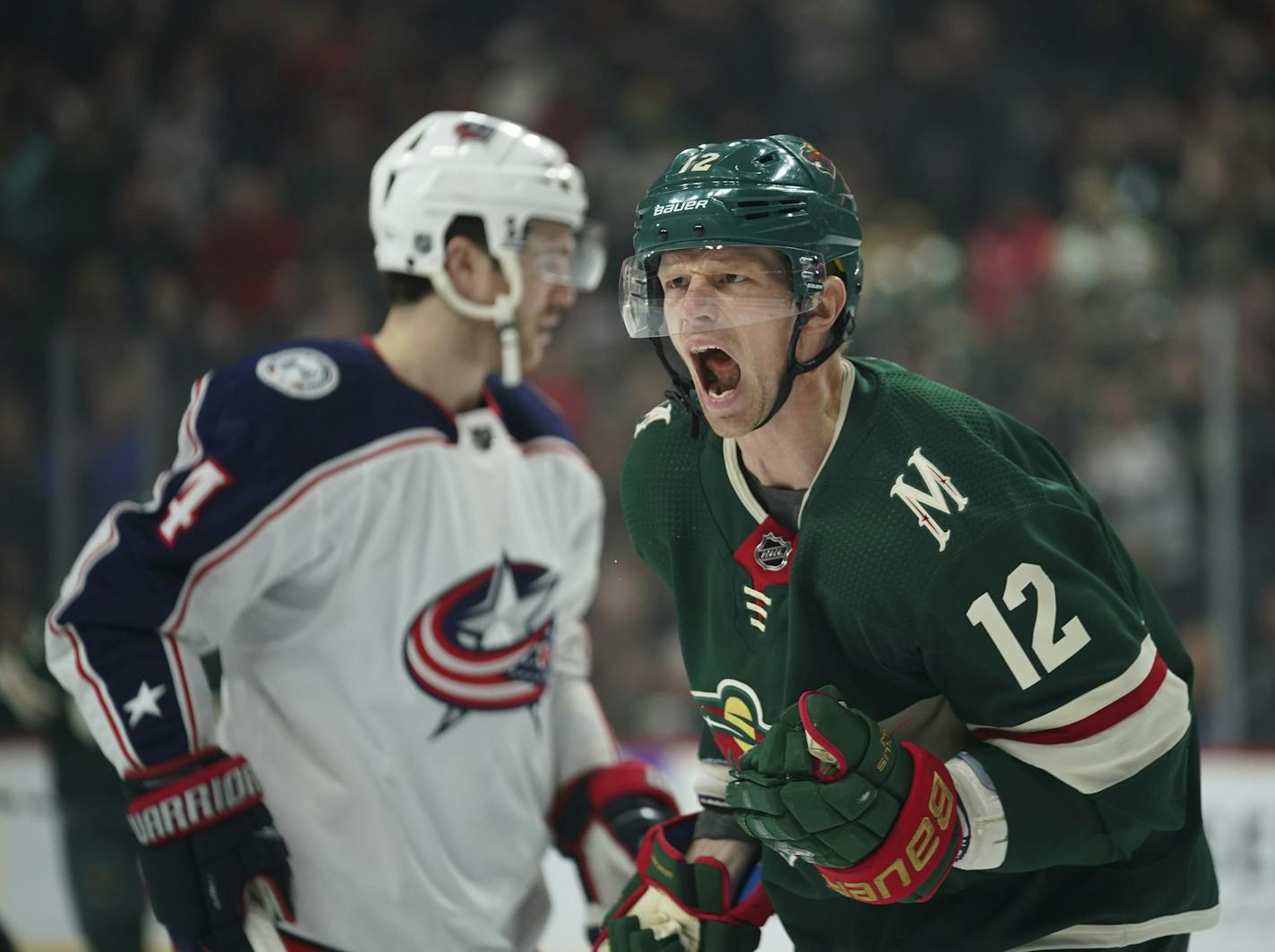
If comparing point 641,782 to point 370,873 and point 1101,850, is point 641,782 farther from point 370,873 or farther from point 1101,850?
point 1101,850

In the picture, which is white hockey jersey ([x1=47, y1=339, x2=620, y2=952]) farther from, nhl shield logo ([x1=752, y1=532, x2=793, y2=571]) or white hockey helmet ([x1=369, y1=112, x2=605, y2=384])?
nhl shield logo ([x1=752, y1=532, x2=793, y2=571])

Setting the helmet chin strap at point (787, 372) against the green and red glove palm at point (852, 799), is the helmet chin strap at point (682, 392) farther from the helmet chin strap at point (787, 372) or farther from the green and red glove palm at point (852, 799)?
the green and red glove palm at point (852, 799)

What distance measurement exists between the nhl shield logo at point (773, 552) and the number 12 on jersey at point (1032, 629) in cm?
25

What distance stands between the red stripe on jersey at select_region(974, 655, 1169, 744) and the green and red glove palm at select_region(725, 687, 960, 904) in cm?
11

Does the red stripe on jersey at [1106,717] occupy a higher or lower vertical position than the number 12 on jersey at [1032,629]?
lower

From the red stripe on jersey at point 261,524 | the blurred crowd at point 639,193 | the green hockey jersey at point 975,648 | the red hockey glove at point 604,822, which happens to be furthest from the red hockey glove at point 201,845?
the blurred crowd at point 639,193

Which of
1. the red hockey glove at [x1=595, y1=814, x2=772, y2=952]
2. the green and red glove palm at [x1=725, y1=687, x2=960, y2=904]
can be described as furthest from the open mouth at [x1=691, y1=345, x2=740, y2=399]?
the red hockey glove at [x1=595, y1=814, x2=772, y2=952]

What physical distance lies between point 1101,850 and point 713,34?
19.1 feet

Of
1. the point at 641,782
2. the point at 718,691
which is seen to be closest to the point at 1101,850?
the point at 718,691

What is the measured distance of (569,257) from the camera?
2.68 m

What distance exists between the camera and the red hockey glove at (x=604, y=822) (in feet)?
8.28

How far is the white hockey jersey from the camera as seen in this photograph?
2.23m

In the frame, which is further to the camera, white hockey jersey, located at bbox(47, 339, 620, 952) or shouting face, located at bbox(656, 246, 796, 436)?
white hockey jersey, located at bbox(47, 339, 620, 952)

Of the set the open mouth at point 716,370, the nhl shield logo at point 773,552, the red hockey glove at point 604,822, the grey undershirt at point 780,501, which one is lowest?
the red hockey glove at point 604,822
